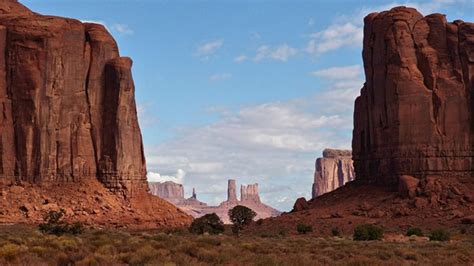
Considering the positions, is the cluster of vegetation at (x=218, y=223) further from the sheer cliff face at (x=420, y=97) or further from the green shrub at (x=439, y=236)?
the green shrub at (x=439, y=236)

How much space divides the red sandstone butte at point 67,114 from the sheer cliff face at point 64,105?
3.7 inches

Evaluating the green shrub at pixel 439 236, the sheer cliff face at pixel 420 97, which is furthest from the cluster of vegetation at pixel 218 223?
the green shrub at pixel 439 236

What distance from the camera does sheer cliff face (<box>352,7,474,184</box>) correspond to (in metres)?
70.2

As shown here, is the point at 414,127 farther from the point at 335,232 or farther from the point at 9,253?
the point at 9,253

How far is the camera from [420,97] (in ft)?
233

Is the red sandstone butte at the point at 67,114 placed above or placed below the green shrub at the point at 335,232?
above

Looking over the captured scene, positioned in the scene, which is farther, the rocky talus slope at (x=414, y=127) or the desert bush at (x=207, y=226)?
the rocky talus slope at (x=414, y=127)

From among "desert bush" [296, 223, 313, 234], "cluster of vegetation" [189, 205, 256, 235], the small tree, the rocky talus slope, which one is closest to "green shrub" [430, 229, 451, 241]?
"desert bush" [296, 223, 313, 234]

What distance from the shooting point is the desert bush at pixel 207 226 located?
195 ft

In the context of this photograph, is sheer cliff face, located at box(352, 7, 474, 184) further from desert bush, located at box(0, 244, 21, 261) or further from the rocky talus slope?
desert bush, located at box(0, 244, 21, 261)

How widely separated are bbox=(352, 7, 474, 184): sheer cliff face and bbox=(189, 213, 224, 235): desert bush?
19.5m

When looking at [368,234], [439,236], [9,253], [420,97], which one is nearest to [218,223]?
[368,234]

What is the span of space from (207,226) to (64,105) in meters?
21.6

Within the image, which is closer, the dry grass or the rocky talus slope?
the dry grass
